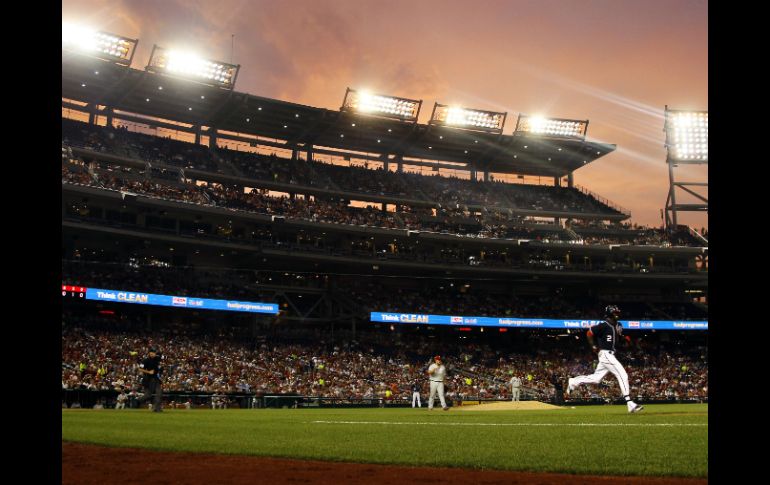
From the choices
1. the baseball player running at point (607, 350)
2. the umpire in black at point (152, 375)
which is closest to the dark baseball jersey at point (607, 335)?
the baseball player running at point (607, 350)

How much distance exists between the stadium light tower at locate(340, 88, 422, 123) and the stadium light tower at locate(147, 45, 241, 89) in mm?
8939

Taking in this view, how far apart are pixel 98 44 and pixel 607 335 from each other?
4141cm

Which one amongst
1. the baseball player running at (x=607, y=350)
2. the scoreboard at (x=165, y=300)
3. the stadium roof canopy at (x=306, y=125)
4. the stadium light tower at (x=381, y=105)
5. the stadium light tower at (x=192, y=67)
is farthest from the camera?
the stadium light tower at (x=381, y=105)

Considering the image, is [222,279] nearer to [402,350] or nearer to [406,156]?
[402,350]

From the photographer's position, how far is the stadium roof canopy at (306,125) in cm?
4669

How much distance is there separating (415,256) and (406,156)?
566 inches

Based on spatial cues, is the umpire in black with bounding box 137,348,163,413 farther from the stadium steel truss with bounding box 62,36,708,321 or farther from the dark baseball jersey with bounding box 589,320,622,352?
the stadium steel truss with bounding box 62,36,708,321

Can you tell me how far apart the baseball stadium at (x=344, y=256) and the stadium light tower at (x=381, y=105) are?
0.51 feet

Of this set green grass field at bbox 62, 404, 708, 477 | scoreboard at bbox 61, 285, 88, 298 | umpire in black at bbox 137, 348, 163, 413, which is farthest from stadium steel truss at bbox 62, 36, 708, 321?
green grass field at bbox 62, 404, 708, 477

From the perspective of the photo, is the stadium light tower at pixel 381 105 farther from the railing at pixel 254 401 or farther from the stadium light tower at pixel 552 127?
the railing at pixel 254 401

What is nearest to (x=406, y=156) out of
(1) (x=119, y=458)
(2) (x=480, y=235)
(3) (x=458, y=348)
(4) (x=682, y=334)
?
(2) (x=480, y=235)

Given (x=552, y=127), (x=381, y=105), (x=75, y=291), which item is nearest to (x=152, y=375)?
(x=75, y=291)
